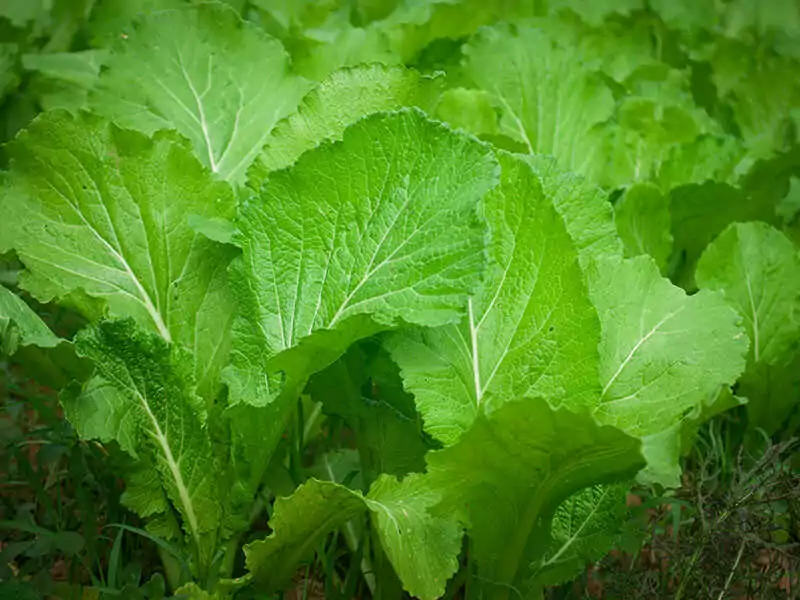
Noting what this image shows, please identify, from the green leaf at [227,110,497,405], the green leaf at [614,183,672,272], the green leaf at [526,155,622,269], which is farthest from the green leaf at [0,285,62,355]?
the green leaf at [614,183,672,272]

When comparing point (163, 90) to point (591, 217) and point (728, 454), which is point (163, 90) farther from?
point (728, 454)

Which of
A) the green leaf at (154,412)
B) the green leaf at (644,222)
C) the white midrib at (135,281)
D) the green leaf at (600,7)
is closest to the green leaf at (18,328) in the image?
the green leaf at (154,412)

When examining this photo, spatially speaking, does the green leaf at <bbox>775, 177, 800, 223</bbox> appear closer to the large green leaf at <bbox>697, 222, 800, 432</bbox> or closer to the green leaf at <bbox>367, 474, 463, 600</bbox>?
the large green leaf at <bbox>697, 222, 800, 432</bbox>

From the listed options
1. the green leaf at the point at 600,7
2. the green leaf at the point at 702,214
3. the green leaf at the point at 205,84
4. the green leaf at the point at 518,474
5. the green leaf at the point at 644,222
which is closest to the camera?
the green leaf at the point at 518,474

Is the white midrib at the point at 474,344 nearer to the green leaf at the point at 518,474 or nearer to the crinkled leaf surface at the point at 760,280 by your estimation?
the green leaf at the point at 518,474

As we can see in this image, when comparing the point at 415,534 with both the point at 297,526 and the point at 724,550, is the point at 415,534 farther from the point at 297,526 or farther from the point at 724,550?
the point at 724,550
